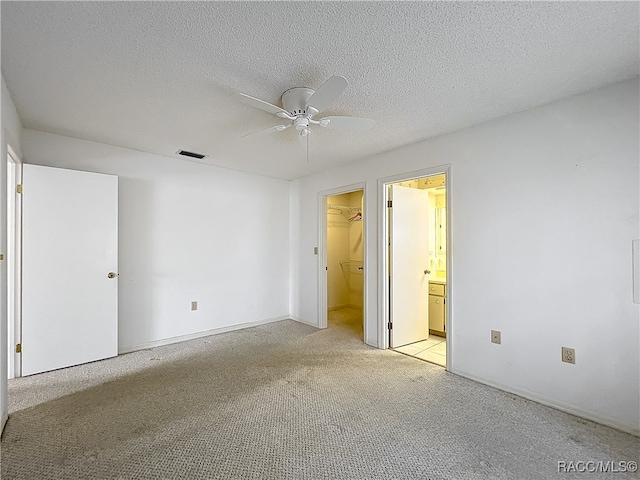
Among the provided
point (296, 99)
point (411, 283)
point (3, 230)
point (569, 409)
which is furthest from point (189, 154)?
point (569, 409)

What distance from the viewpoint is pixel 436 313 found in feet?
13.7

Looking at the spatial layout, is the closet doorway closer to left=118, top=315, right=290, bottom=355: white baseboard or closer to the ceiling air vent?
left=118, top=315, right=290, bottom=355: white baseboard

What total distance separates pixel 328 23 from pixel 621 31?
154cm

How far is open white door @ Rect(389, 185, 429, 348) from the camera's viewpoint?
11.8 ft

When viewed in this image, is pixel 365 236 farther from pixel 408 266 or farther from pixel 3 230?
pixel 3 230

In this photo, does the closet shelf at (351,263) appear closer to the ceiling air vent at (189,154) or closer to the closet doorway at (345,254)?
the closet doorway at (345,254)

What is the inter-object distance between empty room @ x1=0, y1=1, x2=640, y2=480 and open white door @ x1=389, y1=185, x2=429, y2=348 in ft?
0.10

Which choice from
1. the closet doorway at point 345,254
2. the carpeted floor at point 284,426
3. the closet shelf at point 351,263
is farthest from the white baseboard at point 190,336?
the closet shelf at point 351,263

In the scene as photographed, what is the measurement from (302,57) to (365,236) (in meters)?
2.42

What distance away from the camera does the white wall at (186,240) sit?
3426 mm

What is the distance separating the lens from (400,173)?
336 centimetres

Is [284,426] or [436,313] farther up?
[436,313]

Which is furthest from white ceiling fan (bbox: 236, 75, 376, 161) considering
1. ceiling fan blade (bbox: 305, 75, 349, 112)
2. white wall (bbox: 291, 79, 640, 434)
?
white wall (bbox: 291, 79, 640, 434)

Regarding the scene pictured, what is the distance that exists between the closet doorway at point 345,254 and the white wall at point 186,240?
3.46 feet
